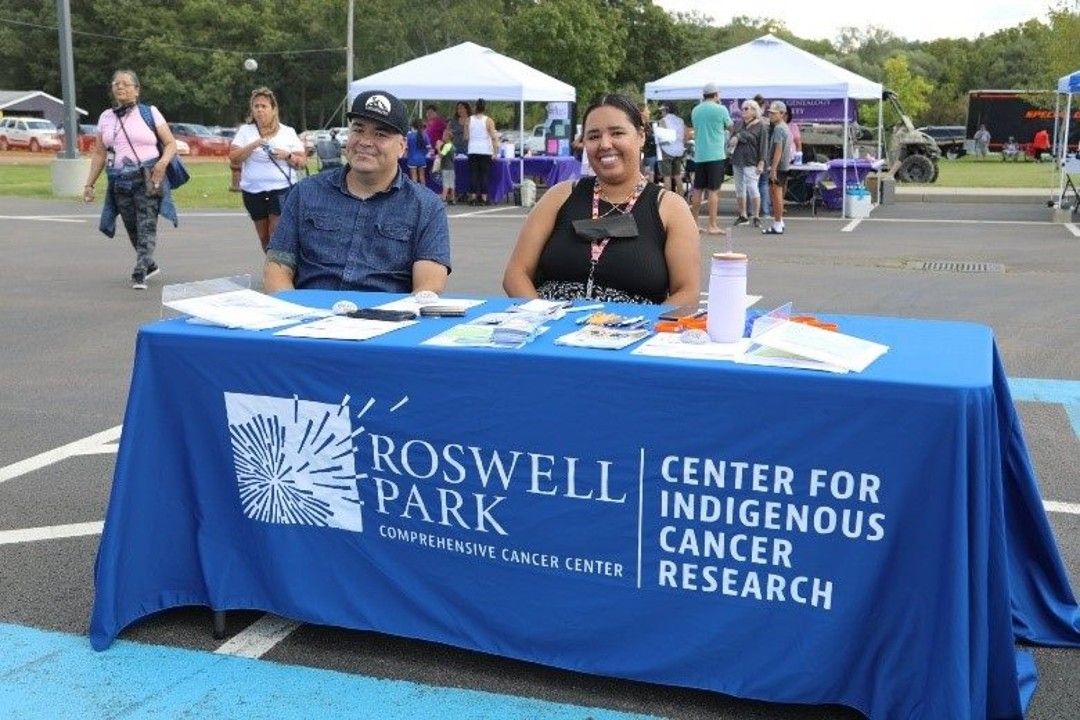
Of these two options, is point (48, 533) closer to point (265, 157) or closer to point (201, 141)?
point (265, 157)

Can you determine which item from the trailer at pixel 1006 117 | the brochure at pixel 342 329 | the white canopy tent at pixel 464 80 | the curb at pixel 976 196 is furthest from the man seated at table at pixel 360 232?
the trailer at pixel 1006 117

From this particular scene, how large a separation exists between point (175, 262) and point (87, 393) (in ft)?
19.6

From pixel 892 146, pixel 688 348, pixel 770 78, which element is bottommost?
pixel 688 348

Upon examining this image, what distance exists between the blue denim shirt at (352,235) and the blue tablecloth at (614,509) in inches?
45.7

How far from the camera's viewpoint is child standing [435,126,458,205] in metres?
20.7

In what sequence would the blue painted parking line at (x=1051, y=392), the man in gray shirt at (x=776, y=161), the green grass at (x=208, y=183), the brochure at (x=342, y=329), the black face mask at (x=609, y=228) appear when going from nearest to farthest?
the brochure at (x=342, y=329)
the black face mask at (x=609, y=228)
the blue painted parking line at (x=1051, y=392)
the man in gray shirt at (x=776, y=161)
the green grass at (x=208, y=183)

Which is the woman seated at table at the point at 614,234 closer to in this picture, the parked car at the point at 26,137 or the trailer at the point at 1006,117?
the trailer at the point at 1006,117

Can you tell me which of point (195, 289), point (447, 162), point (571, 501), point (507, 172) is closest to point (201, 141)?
point (447, 162)

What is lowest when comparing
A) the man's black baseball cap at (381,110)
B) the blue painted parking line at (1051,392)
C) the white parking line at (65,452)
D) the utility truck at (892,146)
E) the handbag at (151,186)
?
the white parking line at (65,452)

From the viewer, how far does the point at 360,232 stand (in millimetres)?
4434

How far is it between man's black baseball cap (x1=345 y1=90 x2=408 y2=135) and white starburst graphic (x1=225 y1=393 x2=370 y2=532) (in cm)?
150

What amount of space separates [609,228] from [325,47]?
222 ft

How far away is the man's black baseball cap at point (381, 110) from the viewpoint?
4309 mm

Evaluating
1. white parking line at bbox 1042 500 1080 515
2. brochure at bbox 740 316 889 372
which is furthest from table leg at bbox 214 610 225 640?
white parking line at bbox 1042 500 1080 515
